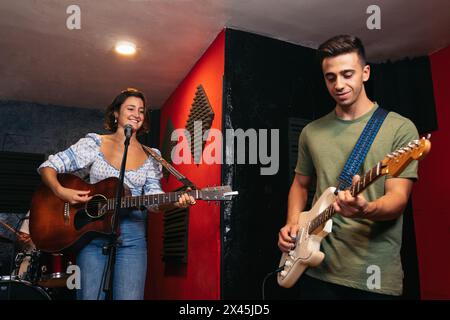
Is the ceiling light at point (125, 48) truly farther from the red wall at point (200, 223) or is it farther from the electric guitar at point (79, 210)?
the electric guitar at point (79, 210)

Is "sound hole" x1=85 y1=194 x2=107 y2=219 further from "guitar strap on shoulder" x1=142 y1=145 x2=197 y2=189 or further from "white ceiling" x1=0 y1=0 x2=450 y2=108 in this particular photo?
"white ceiling" x1=0 y1=0 x2=450 y2=108

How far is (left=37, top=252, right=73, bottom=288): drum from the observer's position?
12.5 feet

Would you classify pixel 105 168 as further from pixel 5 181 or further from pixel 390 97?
pixel 5 181

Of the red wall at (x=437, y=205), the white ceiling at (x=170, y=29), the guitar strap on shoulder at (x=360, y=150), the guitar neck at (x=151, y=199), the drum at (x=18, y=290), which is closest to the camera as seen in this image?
the guitar strap on shoulder at (x=360, y=150)

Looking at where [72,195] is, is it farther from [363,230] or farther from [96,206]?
[363,230]

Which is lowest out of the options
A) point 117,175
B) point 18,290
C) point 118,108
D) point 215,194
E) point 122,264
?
point 18,290

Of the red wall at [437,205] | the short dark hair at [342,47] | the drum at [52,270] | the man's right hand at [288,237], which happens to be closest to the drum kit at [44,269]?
the drum at [52,270]

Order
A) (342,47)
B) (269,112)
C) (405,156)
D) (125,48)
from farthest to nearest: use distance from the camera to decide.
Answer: (125,48)
(269,112)
(342,47)
(405,156)

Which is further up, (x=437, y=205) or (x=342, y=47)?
(x=342, y=47)

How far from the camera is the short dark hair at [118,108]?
2.76 meters

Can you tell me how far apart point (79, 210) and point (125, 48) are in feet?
6.80

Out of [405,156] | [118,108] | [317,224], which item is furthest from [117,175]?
[405,156]

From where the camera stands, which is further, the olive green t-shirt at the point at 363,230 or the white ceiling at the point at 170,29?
the white ceiling at the point at 170,29

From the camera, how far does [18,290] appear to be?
3.25 meters
